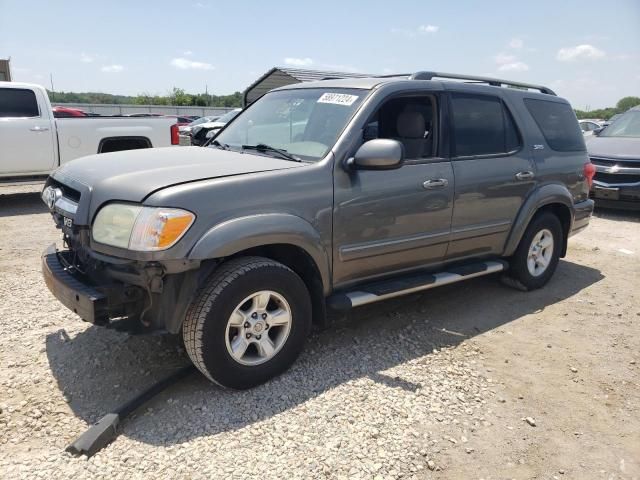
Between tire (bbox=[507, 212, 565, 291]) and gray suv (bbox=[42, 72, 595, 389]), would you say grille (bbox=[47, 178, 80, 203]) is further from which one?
tire (bbox=[507, 212, 565, 291])

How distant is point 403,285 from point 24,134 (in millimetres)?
7358

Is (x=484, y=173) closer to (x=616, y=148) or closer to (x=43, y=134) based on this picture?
(x=616, y=148)

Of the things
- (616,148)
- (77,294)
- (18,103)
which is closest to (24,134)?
(18,103)

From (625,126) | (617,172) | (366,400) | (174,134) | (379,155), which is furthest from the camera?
(625,126)

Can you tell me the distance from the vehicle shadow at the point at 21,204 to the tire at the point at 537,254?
276 inches

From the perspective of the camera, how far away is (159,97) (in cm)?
6506

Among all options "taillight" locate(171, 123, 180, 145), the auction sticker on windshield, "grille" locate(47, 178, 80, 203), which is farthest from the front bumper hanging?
"taillight" locate(171, 123, 180, 145)

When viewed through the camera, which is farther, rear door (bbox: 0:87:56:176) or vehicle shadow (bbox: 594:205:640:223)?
vehicle shadow (bbox: 594:205:640:223)

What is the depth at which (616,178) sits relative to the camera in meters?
9.02

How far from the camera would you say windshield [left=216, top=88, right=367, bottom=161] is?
12.0ft

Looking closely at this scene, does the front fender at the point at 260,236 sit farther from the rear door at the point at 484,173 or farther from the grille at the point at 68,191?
the rear door at the point at 484,173

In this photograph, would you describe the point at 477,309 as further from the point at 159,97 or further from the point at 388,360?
the point at 159,97

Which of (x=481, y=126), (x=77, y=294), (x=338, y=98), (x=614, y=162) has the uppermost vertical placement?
(x=338, y=98)

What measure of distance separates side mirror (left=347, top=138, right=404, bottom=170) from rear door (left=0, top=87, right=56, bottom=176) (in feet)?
23.3
